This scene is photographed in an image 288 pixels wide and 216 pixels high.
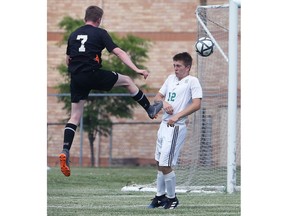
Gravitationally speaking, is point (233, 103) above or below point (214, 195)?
above

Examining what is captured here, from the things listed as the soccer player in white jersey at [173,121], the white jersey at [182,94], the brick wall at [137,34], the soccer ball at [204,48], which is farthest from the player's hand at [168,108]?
the brick wall at [137,34]

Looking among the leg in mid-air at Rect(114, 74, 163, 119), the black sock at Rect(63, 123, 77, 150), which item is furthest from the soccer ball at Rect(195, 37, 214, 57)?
the black sock at Rect(63, 123, 77, 150)

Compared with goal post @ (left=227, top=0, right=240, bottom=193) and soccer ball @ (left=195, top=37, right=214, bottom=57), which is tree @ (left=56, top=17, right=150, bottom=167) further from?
soccer ball @ (left=195, top=37, right=214, bottom=57)

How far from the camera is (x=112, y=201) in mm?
12055

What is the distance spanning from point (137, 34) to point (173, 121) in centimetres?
1792

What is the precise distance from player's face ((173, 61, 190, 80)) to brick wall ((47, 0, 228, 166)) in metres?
16.5

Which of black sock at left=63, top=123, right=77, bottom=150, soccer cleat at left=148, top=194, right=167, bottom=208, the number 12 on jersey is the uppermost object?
the number 12 on jersey

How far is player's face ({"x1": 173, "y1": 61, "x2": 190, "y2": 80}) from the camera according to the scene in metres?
11.1
